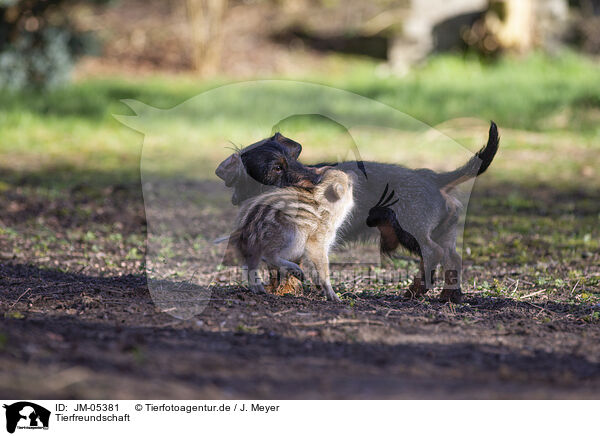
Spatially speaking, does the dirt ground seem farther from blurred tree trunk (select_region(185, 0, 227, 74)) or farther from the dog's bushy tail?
blurred tree trunk (select_region(185, 0, 227, 74))

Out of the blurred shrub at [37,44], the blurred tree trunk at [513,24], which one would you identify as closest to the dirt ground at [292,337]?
the blurred shrub at [37,44]

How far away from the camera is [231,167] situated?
4.94m

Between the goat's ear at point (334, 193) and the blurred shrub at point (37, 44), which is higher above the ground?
the blurred shrub at point (37, 44)

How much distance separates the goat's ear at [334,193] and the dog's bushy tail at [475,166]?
0.89 metres

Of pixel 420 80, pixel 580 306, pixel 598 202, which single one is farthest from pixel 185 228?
pixel 420 80

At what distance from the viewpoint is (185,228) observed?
7680 millimetres

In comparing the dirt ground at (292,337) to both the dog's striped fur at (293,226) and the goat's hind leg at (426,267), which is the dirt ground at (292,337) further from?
the dog's striped fur at (293,226)

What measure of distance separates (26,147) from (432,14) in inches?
372

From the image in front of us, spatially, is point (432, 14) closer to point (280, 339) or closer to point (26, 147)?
point (26, 147)

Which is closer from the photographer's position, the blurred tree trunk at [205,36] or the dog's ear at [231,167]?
the dog's ear at [231,167]

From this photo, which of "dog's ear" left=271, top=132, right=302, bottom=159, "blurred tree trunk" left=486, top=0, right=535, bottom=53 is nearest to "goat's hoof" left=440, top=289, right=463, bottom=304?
"dog's ear" left=271, top=132, right=302, bottom=159

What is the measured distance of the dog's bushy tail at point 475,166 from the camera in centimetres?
540
